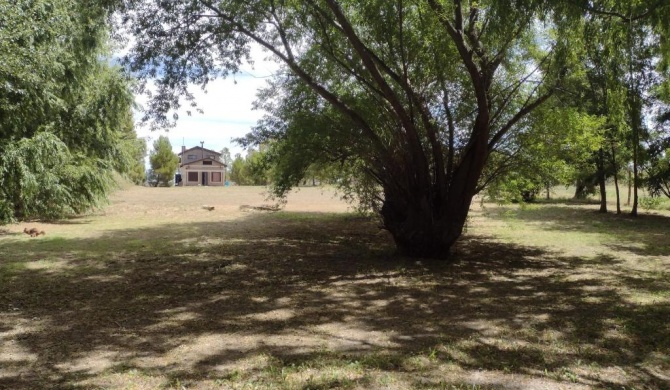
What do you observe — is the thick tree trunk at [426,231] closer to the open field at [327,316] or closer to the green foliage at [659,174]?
the open field at [327,316]

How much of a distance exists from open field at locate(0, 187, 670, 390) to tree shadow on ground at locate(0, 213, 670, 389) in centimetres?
3

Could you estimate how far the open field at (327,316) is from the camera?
4375 millimetres

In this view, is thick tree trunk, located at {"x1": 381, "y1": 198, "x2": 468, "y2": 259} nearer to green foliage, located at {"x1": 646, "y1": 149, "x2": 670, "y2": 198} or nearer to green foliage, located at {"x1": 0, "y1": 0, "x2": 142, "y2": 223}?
green foliage, located at {"x1": 0, "y1": 0, "x2": 142, "y2": 223}

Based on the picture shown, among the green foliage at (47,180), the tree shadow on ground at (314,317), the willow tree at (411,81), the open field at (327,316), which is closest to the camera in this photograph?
the open field at (327,316)

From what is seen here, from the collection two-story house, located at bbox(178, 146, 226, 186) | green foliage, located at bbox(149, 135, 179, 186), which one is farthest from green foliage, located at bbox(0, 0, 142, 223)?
two-story house, located at bbox(178, 146, 226, 186)

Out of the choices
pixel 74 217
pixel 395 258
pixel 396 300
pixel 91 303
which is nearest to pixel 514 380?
pixel 396 300

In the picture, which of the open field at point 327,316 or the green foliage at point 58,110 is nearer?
the open field at point 327,316

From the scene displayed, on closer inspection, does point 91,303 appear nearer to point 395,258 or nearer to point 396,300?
point 396,300

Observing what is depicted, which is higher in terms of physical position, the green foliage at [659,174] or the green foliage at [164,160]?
the green foliage at [164,160]

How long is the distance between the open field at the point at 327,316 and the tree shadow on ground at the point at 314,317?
29mm

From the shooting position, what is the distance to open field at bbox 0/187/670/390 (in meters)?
4.38

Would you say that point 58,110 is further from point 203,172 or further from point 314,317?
point 203,172

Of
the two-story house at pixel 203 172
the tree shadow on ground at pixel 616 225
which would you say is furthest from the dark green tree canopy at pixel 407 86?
the two-story house at pixel 203 172

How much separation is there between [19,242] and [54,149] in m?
3.69
